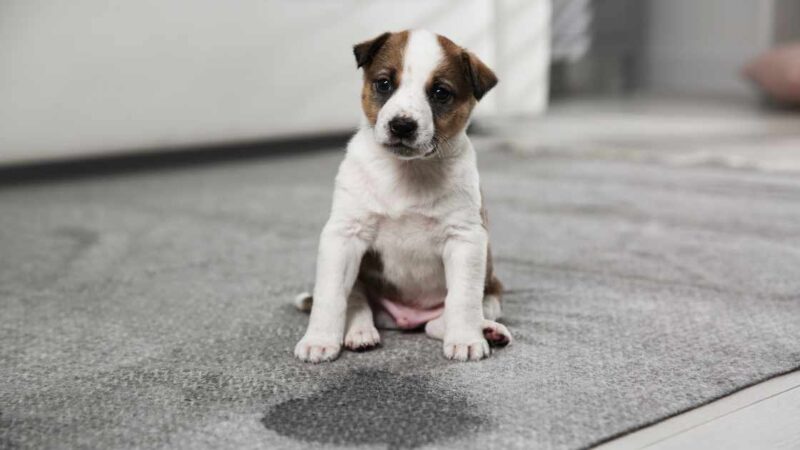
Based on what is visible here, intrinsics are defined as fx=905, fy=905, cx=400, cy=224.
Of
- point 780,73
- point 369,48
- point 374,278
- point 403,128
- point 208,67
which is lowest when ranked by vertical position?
point 780,73

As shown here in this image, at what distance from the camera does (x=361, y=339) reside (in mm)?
1414

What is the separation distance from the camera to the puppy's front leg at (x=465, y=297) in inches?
54.1

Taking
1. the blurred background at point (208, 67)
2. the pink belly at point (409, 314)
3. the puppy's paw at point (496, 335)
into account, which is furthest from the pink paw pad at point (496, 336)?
the blurred background at point (208, 67)

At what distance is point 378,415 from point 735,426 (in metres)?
0.45

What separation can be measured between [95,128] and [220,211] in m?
0.83

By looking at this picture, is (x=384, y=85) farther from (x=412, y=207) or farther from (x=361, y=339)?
(x=361, y=339)

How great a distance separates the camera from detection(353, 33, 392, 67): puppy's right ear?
143 centimetres

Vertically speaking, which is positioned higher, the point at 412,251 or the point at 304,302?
the point at 412,251

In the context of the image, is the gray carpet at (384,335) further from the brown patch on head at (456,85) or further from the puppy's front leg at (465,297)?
the brown patch on head at (456,85)

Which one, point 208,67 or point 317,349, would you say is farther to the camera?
point 208,67

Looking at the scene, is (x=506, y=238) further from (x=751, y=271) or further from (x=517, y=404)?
(x=517, y=404)

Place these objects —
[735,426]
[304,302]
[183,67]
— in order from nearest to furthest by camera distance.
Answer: [735,426] < [304,302] < [183,67]

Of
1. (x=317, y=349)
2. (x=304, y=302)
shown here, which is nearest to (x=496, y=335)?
(x=317, y=349)

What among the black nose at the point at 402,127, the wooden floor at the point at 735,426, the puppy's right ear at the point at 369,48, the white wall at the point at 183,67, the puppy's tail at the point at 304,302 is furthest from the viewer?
the white wall at the point at 183,67
